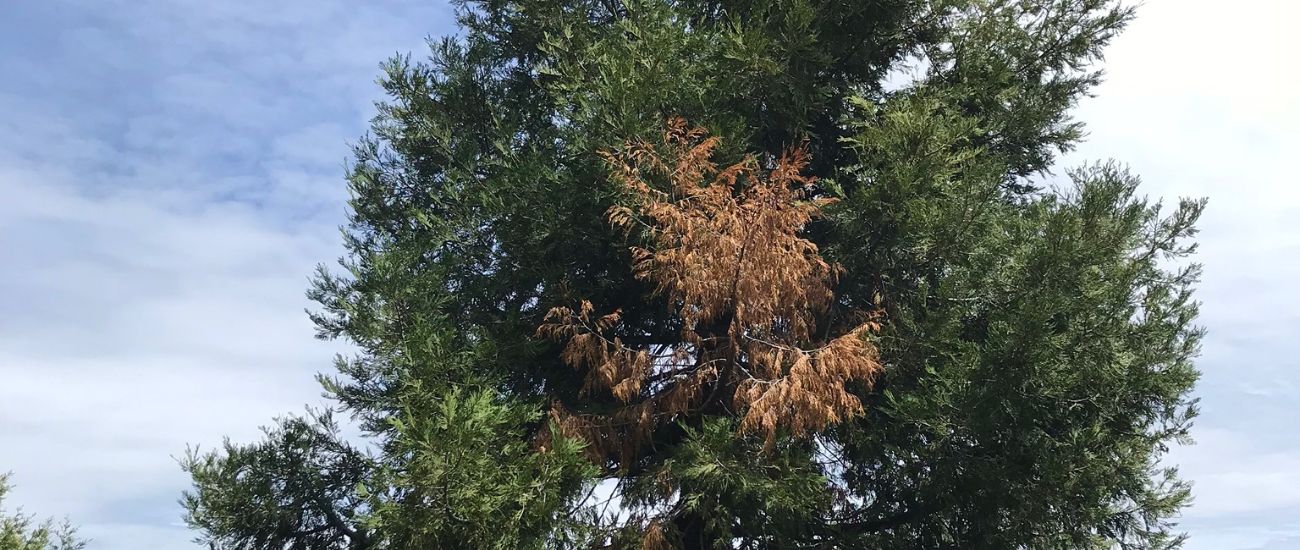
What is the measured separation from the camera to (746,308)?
474 inches

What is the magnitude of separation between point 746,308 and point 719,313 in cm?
41

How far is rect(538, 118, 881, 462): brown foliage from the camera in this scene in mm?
11750

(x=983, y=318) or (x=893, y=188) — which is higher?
(x=893, y=188)

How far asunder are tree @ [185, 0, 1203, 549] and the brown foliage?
48 mm

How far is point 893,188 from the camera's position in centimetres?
1254

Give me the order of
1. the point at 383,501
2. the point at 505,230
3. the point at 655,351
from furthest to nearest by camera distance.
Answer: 1. the point at 655,351
2. the point at 505,230
3. the point at 383,501

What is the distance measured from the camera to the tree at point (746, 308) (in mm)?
11578

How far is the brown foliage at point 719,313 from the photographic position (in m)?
11.8

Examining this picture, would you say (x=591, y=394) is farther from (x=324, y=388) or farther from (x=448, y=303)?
(x=324, y=388)

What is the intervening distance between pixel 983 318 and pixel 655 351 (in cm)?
435

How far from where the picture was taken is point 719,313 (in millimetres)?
12312

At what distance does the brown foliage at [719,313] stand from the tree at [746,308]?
1.9 inches

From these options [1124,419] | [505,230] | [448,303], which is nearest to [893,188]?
[1124,419]

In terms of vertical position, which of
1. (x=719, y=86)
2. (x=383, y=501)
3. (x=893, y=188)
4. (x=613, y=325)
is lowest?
(x=383, y=501)
